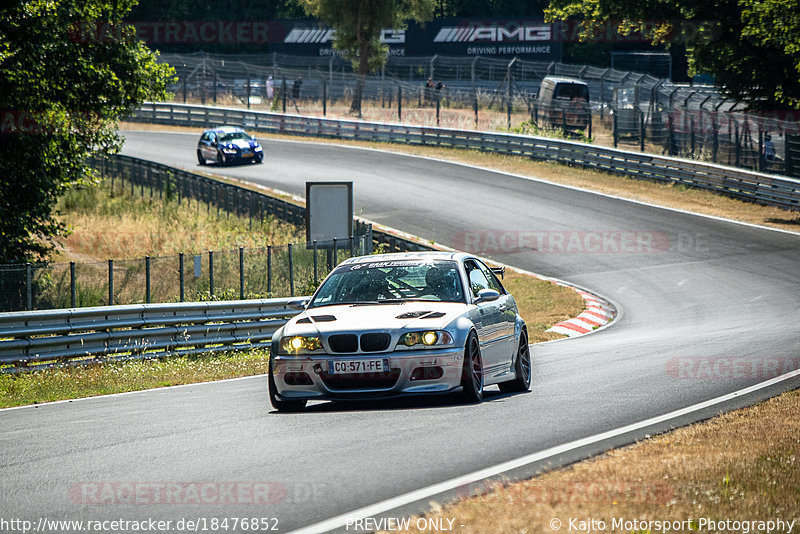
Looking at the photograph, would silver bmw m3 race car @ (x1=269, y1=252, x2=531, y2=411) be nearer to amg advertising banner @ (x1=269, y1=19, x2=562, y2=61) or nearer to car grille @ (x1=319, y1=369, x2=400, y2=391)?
car grille @ (x1=319, y1=369, x2=400, y2=391)

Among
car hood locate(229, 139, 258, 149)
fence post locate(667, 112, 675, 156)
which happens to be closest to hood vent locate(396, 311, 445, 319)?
fence post locate(667, 112, 675, 156)

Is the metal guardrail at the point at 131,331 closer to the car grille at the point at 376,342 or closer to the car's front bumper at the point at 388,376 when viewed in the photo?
the car's front bumper at the point at 388,376

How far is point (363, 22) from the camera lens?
218ft

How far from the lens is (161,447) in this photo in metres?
7.96

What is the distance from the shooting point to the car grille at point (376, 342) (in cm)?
940

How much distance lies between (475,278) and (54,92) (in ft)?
44.3

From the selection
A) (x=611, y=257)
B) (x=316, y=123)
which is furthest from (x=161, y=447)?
(x=316, y=123)

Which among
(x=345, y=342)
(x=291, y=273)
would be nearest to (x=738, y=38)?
(x=291, y=273)

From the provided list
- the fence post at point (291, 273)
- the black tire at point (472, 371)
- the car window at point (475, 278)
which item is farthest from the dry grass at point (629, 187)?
the black tire at point (472, 371)

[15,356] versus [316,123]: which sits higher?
[316,123]

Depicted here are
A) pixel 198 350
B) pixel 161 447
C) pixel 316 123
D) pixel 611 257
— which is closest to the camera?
pixel 161 447

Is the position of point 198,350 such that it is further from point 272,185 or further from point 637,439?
point 272,185

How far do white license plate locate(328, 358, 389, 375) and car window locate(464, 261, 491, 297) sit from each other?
1.71 metres

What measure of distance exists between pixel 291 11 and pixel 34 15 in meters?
71.6
